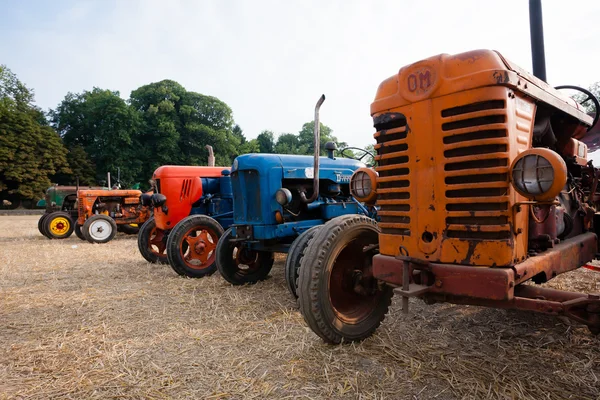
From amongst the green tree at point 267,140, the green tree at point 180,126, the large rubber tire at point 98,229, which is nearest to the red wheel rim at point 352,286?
the large rubber tire at point 98,229

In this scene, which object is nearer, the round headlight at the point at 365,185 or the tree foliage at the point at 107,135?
the round headlight at the point at 365,185

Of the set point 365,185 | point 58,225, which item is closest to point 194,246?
point 365,185

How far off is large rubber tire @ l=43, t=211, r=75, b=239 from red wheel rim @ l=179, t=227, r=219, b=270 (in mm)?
8125

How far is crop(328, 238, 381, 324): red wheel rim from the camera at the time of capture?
269 centimetres

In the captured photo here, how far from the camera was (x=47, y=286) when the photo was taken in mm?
4922

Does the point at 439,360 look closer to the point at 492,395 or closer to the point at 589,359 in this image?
the point at 492,395

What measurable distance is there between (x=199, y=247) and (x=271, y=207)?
1.54 m

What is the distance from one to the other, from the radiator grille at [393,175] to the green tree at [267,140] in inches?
2009

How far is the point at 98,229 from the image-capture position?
10.2m

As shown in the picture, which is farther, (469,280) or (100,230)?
(100,230)

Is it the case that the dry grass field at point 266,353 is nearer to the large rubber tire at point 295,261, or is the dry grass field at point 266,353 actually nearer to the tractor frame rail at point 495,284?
the large rubber tire at point 295,261

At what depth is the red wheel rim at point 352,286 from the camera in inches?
106

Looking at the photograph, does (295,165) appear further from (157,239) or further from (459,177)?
(157,239)

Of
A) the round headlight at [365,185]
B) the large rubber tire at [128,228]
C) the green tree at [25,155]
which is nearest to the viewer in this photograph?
the round headlight at [365,185]
